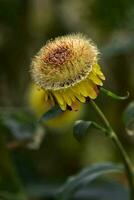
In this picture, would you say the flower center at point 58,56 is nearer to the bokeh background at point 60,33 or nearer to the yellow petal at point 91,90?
the yellow petal at point 91,90

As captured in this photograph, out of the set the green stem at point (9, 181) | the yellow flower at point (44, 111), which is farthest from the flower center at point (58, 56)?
the yellow flower at point (44, 111)

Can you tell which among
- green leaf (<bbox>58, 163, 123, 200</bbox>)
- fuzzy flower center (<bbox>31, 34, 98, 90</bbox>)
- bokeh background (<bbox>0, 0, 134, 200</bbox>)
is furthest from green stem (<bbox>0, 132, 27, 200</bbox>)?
fuzzy flower center (<bbox>31, 34, 98, 90</bbox>)

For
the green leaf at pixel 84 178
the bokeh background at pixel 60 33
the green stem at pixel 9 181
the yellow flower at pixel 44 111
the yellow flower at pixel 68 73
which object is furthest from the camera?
the bokeh background at pixel 60 33

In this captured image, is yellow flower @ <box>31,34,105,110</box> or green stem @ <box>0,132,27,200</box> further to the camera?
green stem @ <box>0,132,27,200</box>

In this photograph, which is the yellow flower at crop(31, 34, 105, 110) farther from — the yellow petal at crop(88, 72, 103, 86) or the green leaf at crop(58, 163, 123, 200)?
the green leaf at crop(58, 163, 123, 200)

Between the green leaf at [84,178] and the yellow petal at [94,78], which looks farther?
the green leaf at [84,178]

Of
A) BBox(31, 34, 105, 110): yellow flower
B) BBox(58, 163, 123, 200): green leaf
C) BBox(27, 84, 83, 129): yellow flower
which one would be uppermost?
BBox(31, 34, 105, 110): yellow flower

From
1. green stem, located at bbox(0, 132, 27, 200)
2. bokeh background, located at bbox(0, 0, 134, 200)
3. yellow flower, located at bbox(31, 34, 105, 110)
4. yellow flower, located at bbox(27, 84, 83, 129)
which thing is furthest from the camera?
bokeh background, located at bbox(0, 0, 134, 200)

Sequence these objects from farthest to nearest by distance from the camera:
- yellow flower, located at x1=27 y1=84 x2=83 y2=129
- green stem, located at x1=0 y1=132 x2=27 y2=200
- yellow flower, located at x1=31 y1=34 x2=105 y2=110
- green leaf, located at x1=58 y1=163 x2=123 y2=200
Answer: yellow flower, located at x1=27 y1=84 x2=83 y2=129 → green stem, located at x1=0 y1=132 x2=27 y2=200 → green leaf, located at x1=58 y1=163 x2=123 y2=200 → yellow flower, located at x1=31 y1=34 x2=105 y2=110

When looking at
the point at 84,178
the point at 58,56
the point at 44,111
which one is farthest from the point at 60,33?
the point at 58,56
